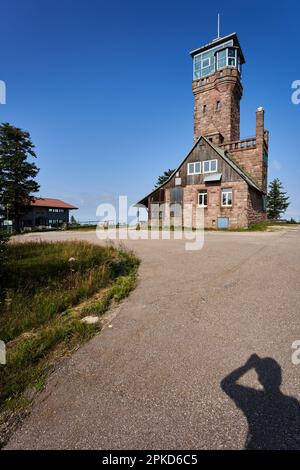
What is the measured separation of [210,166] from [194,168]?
1.95 metres

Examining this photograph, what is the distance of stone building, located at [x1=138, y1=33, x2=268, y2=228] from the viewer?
23.7 m

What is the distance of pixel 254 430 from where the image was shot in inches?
72.9

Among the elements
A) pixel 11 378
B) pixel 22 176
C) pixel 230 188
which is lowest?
pixel 11 378

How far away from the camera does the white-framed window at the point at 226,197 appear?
77.5 feet

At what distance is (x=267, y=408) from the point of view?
2.04 metres

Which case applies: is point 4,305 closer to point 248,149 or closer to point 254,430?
point 254,430

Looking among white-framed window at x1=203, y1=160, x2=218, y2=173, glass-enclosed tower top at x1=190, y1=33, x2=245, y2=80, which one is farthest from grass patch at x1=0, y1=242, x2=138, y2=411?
glass-enclosed tower top at x1=190, y1=33, x2=245, y2=80

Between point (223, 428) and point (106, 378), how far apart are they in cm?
132

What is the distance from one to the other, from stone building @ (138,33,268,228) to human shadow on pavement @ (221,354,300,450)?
22.0 meters

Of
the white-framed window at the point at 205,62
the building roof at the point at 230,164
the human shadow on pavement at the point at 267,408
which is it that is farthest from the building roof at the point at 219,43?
the human shadow on pavement at the point at 267,408

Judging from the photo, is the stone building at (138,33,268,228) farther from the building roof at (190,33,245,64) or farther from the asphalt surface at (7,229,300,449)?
the asphalt surface at (7,229,300,449)

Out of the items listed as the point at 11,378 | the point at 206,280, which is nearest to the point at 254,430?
the point at 11,378

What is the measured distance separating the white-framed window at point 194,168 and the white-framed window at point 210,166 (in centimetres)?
72

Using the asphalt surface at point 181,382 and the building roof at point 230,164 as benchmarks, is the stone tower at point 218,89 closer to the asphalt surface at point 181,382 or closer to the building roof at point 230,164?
the building roof at point 230,164
